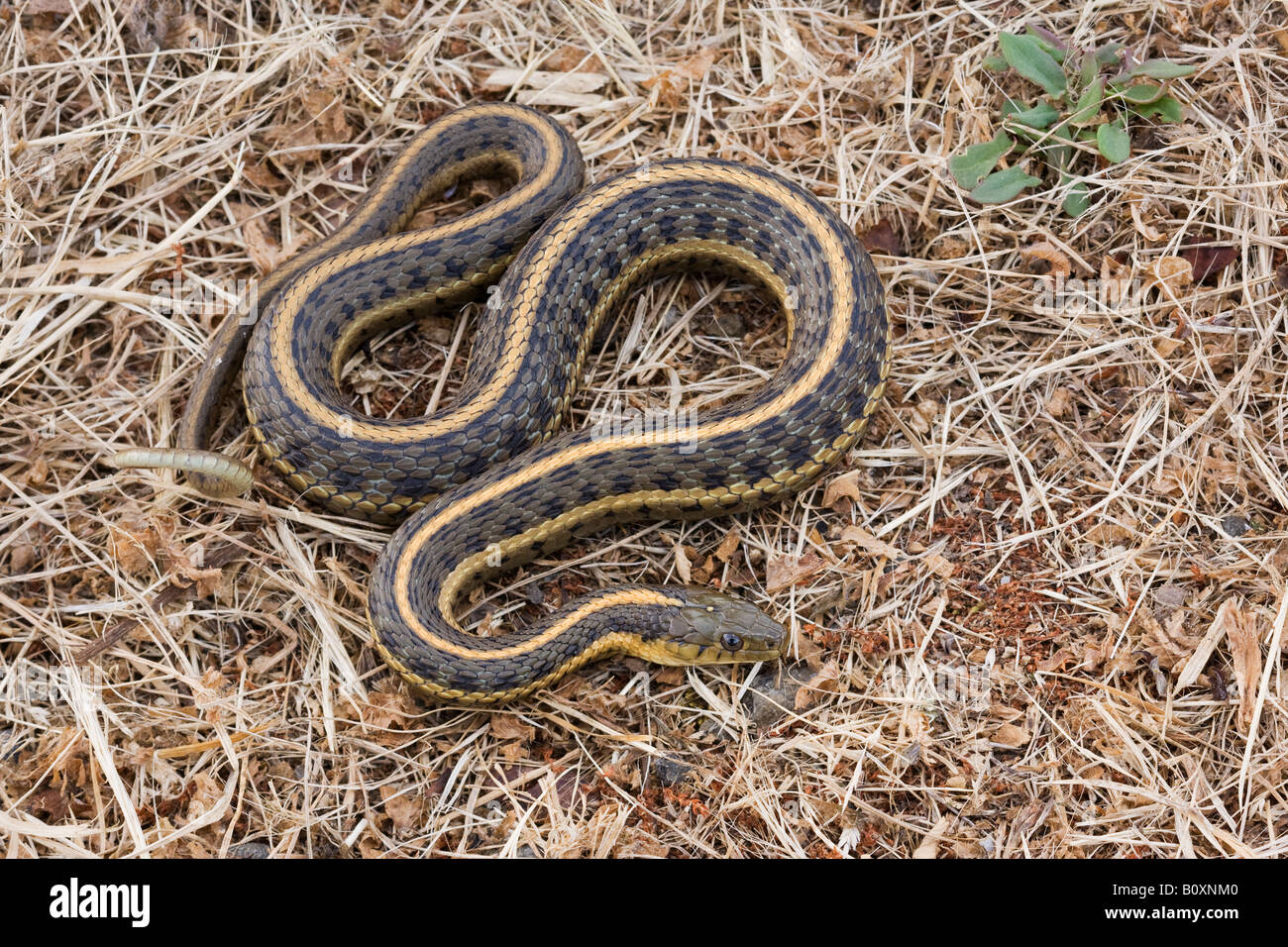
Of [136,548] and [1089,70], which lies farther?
[1089,70]

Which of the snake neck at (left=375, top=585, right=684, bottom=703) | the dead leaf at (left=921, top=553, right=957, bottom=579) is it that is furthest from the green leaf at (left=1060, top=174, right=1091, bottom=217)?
the snake neck at (left=375, top=585, right=684, bottom=703)

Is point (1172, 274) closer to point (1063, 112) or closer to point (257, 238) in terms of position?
point (1063, 112)

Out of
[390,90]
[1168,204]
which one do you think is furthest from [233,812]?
[1168,204]

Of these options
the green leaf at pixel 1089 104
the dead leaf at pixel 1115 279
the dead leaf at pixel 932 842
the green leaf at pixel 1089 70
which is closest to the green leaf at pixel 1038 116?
the green leaf at pixel 1089 104

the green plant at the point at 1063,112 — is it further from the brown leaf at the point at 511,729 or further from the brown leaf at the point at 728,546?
the brown leaf at the point at 511,729

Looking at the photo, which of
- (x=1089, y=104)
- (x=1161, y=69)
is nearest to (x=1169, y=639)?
(x=1089, y=104)

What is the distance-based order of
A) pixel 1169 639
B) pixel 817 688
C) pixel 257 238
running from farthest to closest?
pixel 257 238, pixel 817 688, pixel 1169 639
